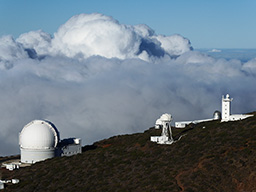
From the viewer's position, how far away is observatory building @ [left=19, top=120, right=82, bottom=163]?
81.7 m

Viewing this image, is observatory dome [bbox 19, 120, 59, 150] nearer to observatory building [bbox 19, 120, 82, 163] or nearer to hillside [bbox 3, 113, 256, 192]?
observatory building [bbox 19, 120, 82, 163]

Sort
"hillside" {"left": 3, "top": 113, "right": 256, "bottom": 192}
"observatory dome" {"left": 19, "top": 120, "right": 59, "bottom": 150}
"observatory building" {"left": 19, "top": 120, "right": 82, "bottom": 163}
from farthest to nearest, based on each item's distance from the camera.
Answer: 1. "observatory dome" {"left": 19, "top": 120, "right": 59, "bottom": 150}
2. "observatory building" {"left": 19, "top": 120, "right": 82, "bottom": 163}
3. "hillside" {"left": 3, "top": 113, "right": 256, "bottom": 192}

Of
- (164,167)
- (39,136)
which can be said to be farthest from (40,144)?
(164,167)

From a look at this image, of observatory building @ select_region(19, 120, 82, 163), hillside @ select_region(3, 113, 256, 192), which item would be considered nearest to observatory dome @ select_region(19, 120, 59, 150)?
observatory building @ select_region(19, 120, 82, 163)

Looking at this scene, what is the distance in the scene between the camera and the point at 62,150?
8406cm

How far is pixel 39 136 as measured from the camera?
8188 centimetres

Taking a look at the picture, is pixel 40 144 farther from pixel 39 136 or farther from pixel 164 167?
pixel 164 167

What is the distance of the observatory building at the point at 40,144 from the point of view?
268ft

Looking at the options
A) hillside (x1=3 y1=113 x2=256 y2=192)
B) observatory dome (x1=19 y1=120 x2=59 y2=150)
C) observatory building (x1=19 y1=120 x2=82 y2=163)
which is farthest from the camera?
observatory dome (x1=19 y1=120 x2=59 y2=150)

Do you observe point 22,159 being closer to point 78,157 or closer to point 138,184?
point 78,157

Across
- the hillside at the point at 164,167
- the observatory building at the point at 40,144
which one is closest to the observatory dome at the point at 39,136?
the observatory building at the point at 40,144

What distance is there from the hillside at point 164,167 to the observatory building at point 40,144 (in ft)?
19.7

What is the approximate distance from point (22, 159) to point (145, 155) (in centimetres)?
2520

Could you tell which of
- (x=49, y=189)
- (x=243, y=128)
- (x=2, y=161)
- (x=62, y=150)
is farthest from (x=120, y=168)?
(x=2, y=161)
